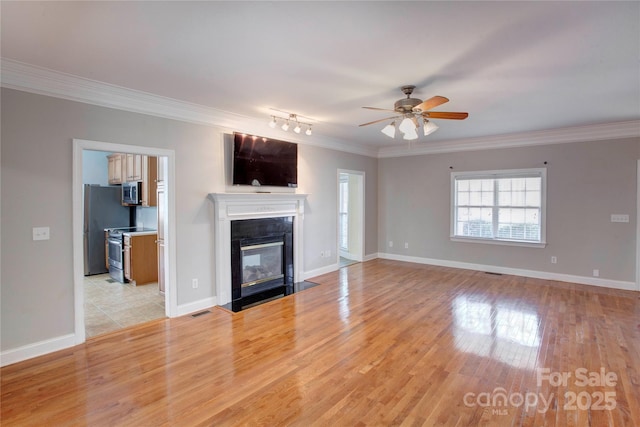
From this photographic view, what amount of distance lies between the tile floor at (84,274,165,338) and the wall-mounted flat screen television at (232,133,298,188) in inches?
82.0

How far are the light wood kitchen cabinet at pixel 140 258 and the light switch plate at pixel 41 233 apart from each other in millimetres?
2357

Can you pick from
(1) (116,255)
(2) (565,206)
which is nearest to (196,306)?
(1) (116,255)

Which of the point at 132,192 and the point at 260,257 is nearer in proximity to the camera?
the point at 260,257

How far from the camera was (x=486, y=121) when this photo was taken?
482 cm

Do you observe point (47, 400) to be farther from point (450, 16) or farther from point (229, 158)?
point (450, 16)

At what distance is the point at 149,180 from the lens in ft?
18.5

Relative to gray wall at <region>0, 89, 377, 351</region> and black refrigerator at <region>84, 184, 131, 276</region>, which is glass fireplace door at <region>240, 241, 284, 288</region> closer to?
gray wall at <region>0, 89, 377, 351</region>

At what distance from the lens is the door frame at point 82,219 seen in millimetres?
3156

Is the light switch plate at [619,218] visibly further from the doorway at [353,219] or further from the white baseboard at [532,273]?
the doorway at [353,219]

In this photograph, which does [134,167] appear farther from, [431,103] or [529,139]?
[529,139]

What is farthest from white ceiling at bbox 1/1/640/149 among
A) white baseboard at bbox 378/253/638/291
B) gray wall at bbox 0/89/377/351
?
white baseboard at bbox 378/253/638/291

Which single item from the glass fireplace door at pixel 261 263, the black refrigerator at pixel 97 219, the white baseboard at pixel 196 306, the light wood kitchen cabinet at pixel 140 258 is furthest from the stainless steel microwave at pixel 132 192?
the white baseboard at pixel 196 306

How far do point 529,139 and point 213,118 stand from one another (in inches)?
214

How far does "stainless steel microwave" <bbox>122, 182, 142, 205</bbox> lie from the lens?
5844mm
